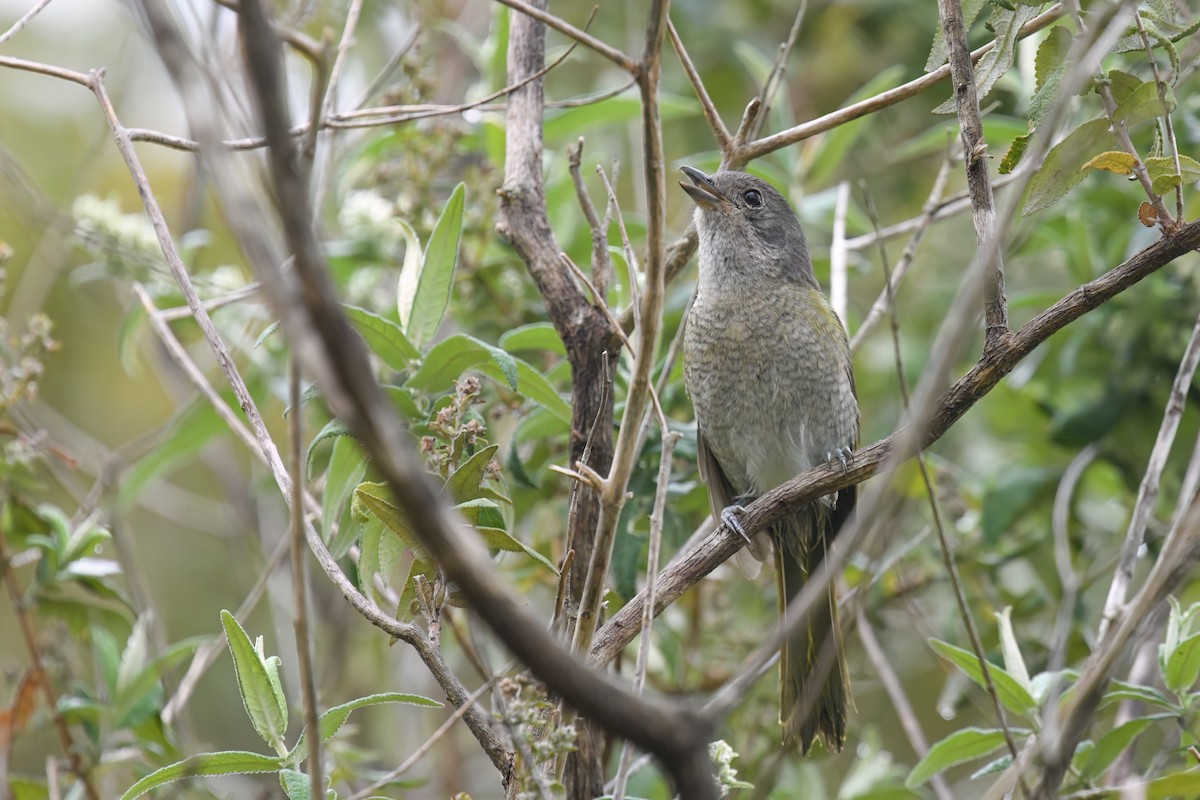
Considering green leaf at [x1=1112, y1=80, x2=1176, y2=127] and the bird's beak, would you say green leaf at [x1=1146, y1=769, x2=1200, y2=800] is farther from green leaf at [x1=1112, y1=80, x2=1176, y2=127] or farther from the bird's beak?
the bird's beak

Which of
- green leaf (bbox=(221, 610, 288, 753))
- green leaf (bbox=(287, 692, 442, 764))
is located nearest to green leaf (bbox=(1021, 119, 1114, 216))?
green leaf (bbox=(287, 692, 442, 764))

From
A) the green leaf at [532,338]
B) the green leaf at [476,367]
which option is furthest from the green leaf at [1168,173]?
the green leaf at [532,338]

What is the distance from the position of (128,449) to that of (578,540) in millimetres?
2251

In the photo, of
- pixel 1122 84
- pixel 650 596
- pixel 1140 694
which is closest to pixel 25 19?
pixel 650 596

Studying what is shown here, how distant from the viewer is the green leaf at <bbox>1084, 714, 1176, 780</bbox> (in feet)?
9.19

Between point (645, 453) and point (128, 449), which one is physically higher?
point (128, 449)

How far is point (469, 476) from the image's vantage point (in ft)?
7.98

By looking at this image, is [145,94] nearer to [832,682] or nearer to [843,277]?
[843,277]

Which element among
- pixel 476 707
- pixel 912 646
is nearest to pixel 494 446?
pixel 476 707

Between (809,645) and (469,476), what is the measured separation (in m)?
1.77

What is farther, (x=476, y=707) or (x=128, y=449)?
(x=128, y=449)

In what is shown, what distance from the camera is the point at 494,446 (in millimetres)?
2348

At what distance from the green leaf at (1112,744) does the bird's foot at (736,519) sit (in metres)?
1.02

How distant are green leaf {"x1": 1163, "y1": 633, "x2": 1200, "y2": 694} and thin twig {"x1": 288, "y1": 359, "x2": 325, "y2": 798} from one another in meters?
1.96
